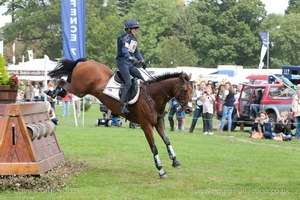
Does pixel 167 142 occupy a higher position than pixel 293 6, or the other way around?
pixel 293 6

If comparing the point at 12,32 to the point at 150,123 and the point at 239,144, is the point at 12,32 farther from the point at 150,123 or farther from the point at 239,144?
the point at 150,123

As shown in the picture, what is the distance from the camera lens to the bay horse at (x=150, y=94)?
1300 cm

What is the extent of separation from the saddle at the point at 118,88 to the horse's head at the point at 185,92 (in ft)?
2.80

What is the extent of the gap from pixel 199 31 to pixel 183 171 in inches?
3225

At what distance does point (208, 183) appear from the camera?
38.0 ft

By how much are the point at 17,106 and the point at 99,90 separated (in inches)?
133

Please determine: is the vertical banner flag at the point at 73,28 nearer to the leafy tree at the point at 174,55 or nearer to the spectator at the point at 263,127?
the spectator at the point at 263,127

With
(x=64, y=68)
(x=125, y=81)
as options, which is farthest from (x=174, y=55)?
(x=125, y=81)

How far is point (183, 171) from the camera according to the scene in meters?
13.2

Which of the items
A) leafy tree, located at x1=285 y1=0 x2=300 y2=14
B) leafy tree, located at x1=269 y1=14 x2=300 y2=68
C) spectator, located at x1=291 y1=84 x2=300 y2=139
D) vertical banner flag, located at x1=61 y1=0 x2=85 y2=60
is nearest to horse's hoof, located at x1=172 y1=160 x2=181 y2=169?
vertical banner flag, located at x1=61 y1=0 x2=85 y2=60

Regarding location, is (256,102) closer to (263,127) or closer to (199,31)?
(263,127)

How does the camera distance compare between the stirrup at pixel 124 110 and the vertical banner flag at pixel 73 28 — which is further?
the vertical banner flag at pixel 73 28

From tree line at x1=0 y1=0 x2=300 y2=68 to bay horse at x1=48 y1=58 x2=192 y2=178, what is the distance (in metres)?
72.4

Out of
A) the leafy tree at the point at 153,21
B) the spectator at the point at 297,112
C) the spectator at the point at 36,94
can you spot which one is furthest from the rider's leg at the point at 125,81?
the leafy tree at the point at 153,21
